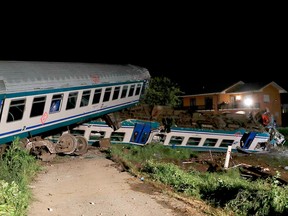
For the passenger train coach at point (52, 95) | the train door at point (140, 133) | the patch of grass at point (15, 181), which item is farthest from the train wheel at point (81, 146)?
the patch of grass at point (15, 181)

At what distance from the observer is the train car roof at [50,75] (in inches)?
419

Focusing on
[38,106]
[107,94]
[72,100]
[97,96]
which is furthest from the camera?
[107,94]

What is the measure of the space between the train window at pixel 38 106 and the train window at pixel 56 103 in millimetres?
542

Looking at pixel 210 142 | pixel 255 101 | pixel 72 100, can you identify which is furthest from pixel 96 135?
pixel 255 101

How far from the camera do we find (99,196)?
785cm

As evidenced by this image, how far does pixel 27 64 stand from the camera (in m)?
12.2

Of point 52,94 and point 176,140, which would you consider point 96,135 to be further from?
point 52,94

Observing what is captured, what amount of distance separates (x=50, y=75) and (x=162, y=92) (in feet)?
53.9

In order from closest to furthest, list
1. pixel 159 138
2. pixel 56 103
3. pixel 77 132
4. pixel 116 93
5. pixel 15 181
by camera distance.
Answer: pixel 15 181 < pixel 56 103 < pixel 116 93 < pixel 77 132 < pixel 159 138

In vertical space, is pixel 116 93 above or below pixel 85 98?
below

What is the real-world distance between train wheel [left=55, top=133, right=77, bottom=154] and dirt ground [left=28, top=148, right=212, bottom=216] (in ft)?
9.62

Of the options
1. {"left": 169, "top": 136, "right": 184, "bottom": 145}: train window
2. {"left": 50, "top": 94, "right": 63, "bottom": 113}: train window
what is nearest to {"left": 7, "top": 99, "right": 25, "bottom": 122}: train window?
{"left": 50, "top": 94, "right": 63, "bottom": 113}: train window

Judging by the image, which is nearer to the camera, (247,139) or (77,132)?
(77,132)

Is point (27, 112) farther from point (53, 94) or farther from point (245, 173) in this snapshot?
point (245, 173)
